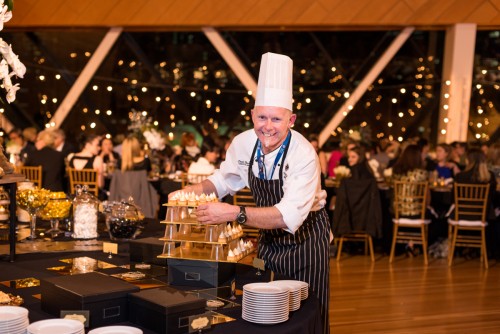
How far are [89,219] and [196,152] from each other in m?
7.18

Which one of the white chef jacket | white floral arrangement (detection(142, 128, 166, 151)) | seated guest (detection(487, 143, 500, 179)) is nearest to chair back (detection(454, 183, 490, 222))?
seated guest (detection(487, 143, 500, 179))

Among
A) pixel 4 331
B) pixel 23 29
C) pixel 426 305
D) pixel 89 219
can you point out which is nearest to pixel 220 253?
pixel 4 331

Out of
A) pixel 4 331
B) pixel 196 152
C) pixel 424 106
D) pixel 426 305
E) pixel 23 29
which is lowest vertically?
pixel 426 305

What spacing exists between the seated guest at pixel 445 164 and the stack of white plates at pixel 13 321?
25.4 ft

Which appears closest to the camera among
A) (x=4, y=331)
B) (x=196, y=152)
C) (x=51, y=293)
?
(x=4, y=331)

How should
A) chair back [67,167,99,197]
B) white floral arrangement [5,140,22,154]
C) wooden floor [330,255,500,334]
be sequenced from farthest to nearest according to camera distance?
1. white floral arrangement [5,140,22,154]
2. chair back [67,167,99,197]
3. wooden floor [330,255,500,334]

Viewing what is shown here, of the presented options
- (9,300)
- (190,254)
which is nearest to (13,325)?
(9,300)

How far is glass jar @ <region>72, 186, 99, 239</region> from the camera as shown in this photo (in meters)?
3.75

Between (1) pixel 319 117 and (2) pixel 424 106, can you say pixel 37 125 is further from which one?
(2) pixel 424 106

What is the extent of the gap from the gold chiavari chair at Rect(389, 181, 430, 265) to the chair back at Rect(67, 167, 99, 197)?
3.50 meters

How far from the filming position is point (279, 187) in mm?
2988

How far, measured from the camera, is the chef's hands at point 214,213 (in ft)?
8.78

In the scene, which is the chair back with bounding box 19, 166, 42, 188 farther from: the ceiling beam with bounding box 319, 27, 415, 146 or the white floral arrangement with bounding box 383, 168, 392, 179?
the ceiling beam with bounding box 319, 27, 415, 146

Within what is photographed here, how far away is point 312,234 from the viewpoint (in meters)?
3.10
